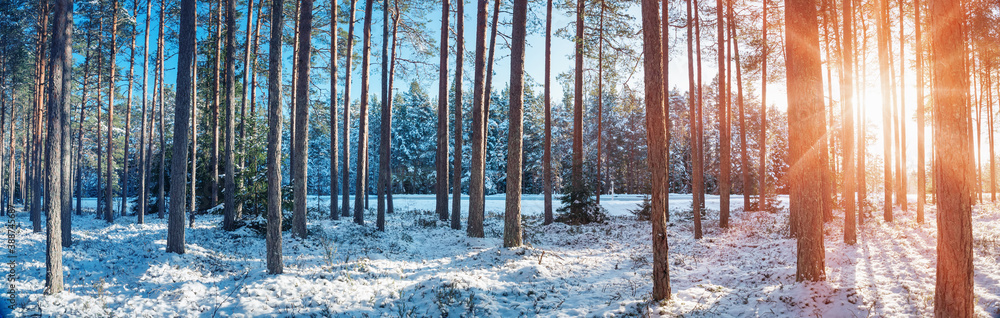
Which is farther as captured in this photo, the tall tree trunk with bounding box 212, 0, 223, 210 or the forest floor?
the tall tree trunk with bounding box 212, 0, 223, 210

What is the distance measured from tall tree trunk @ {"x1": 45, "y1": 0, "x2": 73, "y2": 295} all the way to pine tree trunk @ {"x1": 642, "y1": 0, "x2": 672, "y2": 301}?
30.7ft

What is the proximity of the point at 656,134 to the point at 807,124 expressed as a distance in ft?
9.54

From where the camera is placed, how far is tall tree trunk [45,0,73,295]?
6.45m

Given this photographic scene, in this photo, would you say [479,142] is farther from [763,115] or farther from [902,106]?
[902,106]

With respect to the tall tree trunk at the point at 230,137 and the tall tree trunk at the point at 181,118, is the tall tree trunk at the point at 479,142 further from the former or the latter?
the tall tree trunk at the point at 230,137

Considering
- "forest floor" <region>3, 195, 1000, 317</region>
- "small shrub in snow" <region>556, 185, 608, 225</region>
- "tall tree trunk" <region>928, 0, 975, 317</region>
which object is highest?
"tall tree trunk" <region>928, 0, 975, 317</region>

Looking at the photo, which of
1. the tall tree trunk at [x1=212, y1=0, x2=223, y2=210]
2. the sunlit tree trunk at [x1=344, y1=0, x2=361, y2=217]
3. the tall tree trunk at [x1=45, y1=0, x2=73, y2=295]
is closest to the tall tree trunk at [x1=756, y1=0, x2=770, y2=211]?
the sunlit tree trunk at [x1=344, y1=0, x2=361, y2=217]

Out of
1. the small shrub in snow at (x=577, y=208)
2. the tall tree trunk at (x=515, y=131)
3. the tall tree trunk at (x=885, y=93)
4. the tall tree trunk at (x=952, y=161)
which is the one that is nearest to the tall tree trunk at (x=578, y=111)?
the small shrub in snow at (x=577, y=208)

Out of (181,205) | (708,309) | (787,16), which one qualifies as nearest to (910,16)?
(787,16)

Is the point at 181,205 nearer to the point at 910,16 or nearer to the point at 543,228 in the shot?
the point at 543,228

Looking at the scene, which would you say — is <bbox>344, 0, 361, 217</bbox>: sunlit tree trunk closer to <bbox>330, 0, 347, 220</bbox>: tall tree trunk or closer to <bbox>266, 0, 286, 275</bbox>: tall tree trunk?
<bbox>330, 0, 347, 220</bbox>: tall tree trunk

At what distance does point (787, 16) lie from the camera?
743cm

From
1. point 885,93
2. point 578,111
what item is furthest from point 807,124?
point 885,93

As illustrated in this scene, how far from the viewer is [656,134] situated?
647cm
